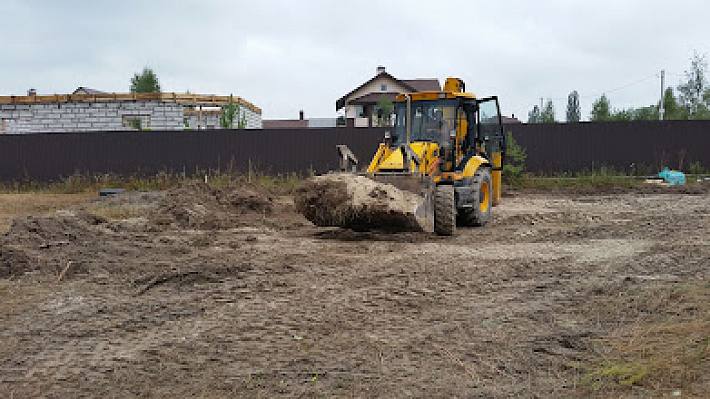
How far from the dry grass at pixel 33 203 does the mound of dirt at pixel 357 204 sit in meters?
6.11

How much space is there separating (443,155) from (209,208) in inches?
188

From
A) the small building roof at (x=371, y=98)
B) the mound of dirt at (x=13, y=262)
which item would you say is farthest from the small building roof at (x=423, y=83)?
the mound of dirt at (x=13, y=262)

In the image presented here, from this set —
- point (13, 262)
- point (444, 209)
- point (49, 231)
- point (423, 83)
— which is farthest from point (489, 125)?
point (423, 83)

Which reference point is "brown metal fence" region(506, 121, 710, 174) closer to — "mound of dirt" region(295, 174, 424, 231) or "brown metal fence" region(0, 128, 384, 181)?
"brown metal fence" region(0, 128, 384, 181)

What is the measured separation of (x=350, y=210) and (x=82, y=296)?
3760 millimetres

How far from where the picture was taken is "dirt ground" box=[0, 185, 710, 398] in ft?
11.8

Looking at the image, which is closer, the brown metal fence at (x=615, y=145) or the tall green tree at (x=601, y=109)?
the brown metal fence at (x=615, y=145)

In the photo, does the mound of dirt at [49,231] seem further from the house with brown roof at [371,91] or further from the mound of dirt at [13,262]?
the house with brown roof at [371,91]

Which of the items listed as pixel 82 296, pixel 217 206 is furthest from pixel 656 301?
pixel 217 206

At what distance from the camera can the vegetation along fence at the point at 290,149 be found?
20.0 meters

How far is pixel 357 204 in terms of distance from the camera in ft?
26.9

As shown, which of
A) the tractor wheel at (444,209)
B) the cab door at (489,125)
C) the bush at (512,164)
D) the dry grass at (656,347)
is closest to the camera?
the dry grass at (656,347)

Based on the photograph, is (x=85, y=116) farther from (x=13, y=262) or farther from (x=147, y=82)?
(x=13, y=262)

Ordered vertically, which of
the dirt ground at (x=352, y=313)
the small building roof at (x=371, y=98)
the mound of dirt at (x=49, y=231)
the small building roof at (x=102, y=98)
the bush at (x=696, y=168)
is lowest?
the dirt ground at (x=352, y=313)
